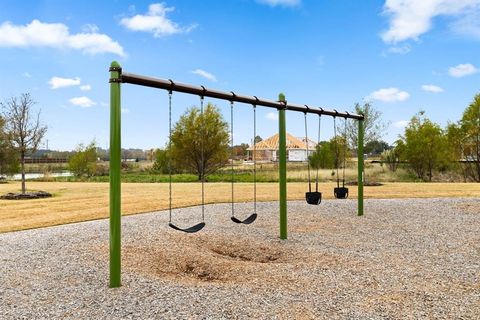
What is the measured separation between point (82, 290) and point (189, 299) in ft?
4.20

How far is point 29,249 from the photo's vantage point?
629 cm

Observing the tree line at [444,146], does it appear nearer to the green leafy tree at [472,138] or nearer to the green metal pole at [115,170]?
the green leafy tree at [472,138]

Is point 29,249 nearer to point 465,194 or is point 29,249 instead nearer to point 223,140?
point 465,194

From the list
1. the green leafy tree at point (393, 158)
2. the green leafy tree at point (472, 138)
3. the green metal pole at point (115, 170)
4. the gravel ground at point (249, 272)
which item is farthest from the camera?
the green leafy tree at point (393, 158)

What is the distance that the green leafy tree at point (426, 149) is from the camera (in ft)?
81.3

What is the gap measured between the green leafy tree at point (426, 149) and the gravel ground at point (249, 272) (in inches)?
684

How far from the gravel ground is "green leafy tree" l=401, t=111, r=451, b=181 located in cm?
1737

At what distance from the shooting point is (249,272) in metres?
4.92

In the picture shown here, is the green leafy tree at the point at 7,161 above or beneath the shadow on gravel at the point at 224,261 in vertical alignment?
above

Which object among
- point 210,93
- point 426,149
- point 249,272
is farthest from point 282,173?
point 426,149

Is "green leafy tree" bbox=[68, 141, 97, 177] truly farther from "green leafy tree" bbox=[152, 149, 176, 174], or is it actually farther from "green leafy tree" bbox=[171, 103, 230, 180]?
"green leafy tree" bbox=[171, 103, 230, 180]

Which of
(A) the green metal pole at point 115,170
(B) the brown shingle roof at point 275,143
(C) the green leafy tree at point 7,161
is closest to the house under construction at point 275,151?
(B) the brown shingle roof at point 275,143

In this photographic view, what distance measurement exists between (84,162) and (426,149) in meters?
24.3

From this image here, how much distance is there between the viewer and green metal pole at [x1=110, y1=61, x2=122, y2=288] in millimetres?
4457
